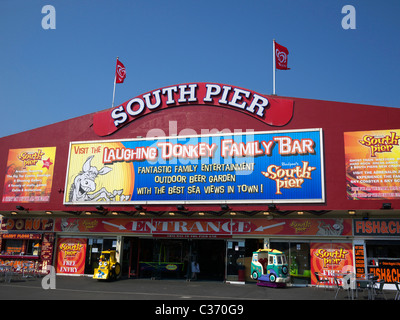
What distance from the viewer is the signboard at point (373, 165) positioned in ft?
70.6

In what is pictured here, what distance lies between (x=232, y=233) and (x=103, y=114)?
12.9 m

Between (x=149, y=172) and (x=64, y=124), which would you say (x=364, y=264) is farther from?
(x=64, y=124)

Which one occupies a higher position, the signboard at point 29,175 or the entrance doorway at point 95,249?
the signboard at point 29,175

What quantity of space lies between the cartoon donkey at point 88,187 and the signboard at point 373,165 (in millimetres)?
15100

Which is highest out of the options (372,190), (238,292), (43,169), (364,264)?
(43,169)

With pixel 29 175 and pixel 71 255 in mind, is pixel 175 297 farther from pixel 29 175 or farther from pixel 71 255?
pixel 29 175

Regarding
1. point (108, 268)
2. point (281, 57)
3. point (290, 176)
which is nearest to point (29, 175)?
point (108, 268)

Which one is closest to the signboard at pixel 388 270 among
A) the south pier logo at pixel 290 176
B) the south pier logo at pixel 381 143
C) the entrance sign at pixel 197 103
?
the south pier logo at pixel 381 143

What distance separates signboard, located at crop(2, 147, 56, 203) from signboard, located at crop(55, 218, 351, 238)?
271cm

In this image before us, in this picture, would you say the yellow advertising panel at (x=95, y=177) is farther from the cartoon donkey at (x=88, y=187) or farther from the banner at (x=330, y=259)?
the banner at (x=330, y=259)

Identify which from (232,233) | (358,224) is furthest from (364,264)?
(232,233)

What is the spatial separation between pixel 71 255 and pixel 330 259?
17936 mm

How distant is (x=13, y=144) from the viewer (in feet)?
97.5

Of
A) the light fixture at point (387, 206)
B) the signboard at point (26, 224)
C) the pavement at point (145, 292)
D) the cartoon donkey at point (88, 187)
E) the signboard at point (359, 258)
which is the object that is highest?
the cartoon donkey at point (88, 187)
